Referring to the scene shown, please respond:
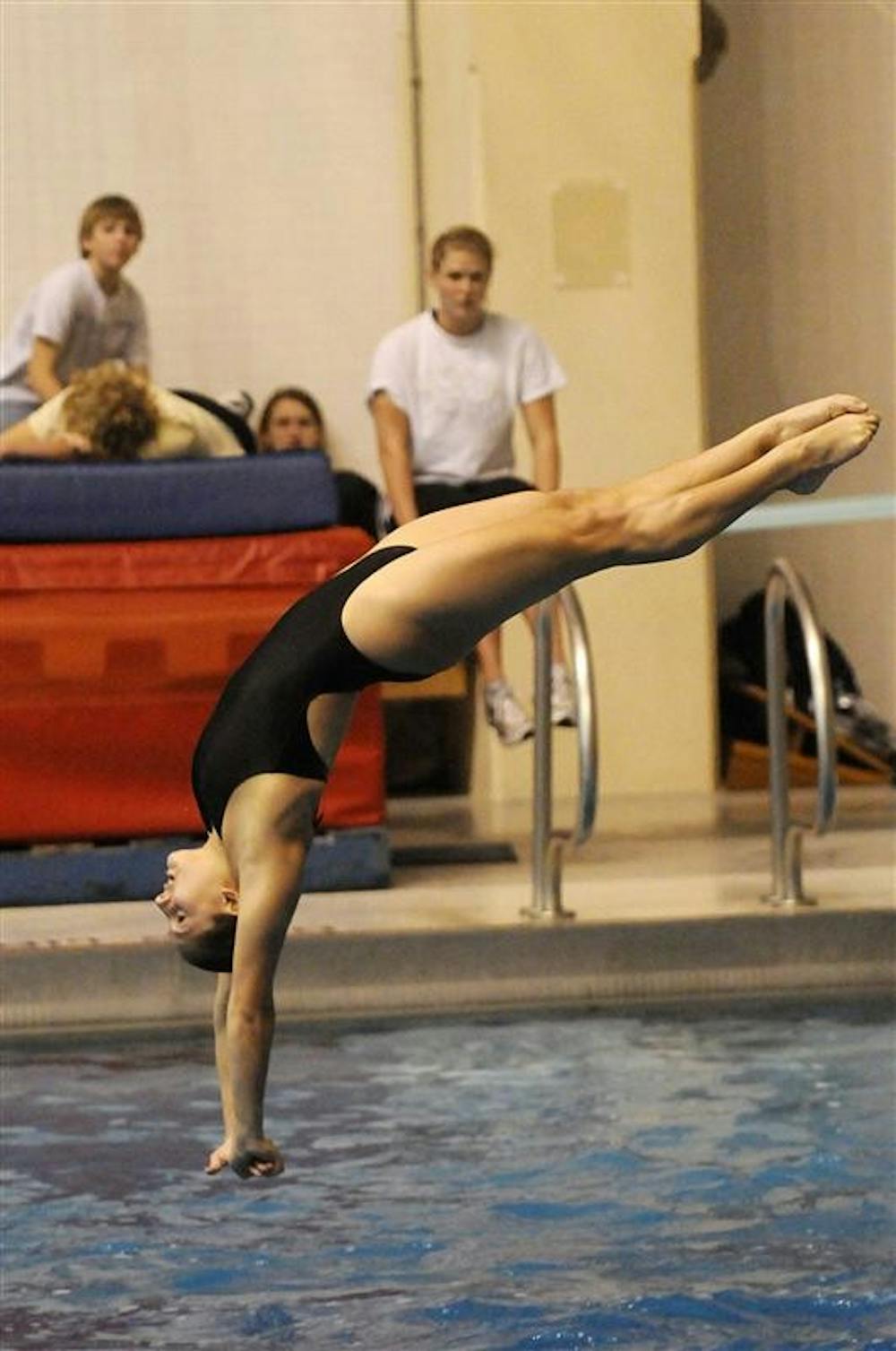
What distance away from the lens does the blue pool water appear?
5141 millimetres

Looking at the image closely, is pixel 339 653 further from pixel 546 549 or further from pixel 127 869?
pixel 127 869

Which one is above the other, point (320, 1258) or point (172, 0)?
point (172, 0)

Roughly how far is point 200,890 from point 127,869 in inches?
135

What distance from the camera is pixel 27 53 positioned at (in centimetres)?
1130

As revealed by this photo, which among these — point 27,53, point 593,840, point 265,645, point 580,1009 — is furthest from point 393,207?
Answer: point 265,645

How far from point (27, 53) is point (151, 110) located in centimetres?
59

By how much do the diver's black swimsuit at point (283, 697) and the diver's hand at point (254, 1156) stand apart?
1.92ft

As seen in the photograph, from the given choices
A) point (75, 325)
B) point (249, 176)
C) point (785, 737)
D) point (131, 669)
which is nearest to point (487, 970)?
point (785, 737)

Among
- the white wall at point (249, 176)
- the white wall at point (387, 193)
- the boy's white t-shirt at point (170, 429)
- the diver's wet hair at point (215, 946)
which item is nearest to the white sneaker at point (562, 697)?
the boy's white t-shirt at point (170, 429)

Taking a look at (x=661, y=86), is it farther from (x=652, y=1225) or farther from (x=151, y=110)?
(x=652, y=1225)

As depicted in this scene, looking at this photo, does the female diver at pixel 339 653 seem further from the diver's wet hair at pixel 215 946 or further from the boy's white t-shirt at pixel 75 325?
the boy's white t-shirt at pixel 75 325

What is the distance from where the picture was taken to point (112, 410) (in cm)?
815

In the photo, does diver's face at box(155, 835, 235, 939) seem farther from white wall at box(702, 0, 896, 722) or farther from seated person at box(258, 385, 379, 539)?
white wall at box(702, 0, 896, 722)

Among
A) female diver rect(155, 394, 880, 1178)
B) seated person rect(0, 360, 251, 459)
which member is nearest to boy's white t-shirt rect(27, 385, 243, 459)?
seated person rect(0, 360, 251, 459)
